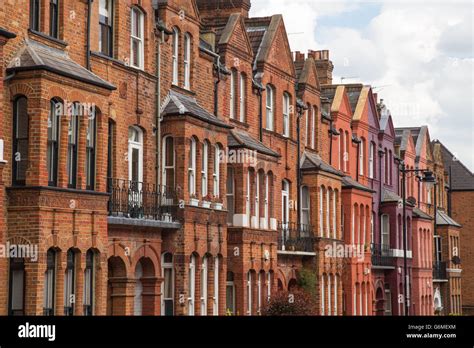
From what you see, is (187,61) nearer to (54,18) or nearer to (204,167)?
(204,167)

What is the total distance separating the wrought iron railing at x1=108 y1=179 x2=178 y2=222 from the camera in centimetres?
2850

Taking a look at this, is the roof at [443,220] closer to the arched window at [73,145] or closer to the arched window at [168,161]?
the arched window at [168,161]

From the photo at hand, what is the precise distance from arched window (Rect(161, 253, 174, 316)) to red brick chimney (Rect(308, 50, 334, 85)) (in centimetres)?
2673

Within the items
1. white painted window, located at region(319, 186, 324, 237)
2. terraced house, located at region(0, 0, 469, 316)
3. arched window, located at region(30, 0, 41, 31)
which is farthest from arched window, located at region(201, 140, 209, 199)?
white painted window, located at region(319, 186, 324, 237)

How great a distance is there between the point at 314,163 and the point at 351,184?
19.1 ft

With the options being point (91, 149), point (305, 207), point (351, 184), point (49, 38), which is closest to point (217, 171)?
point (91, 149)

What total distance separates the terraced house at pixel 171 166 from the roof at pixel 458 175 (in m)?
25.7

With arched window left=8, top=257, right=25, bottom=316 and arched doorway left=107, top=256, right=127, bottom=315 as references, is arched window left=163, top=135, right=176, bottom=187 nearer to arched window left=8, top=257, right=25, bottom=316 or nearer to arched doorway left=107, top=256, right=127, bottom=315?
arched doorway left=107, top=256, right=127, bottom=315

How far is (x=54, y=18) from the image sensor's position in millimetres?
26469

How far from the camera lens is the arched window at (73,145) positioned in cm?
2541
